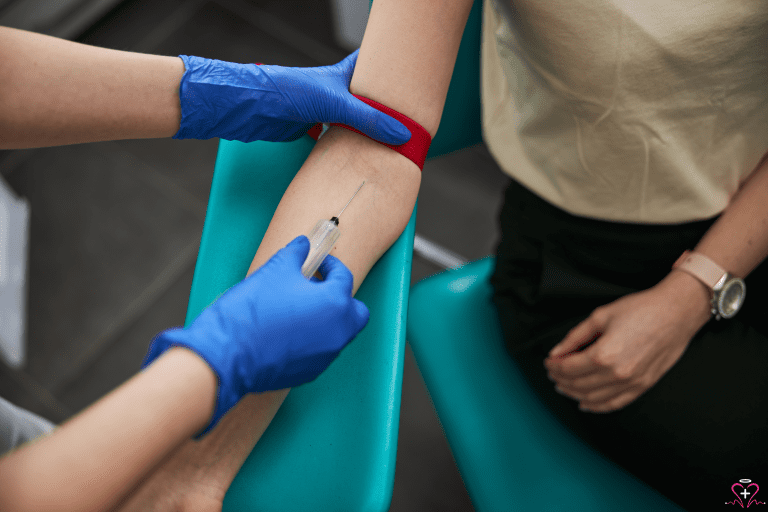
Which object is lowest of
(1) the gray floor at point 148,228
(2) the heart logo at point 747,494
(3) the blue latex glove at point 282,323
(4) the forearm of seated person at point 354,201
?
(1) the gray floor at point 148,228

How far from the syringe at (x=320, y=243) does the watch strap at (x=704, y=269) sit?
53 centimetres

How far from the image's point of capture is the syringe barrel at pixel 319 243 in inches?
27.9

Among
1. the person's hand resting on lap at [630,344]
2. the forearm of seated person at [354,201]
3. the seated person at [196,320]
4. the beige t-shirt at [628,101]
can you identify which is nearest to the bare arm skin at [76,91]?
the seated person at [196,320]

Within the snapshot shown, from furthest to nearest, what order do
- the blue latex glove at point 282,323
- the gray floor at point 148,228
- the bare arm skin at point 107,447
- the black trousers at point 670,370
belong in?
the gray floor at point 148,228
the black trousers at point 670,370
the blue latex glove at point 282,323
the bare arm skin at point 107,447

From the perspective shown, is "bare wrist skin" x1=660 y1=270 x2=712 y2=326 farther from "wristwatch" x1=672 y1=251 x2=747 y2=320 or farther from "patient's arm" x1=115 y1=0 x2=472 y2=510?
"patient's arm" x1=115 y1=0 x2=472 y2=510

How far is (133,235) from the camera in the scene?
166cm

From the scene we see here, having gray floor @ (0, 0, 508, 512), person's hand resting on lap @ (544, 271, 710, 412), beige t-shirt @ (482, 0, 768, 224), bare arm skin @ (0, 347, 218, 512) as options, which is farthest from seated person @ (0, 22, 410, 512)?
gray floor @ (0, 0, 508, 512)

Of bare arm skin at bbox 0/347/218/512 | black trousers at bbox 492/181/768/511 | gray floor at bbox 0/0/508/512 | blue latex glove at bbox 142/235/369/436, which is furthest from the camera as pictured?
gray floor at bbox 0/0/508/512

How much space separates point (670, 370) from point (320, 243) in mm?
557

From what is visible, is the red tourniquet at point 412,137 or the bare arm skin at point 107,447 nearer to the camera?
the bare arm skin at point 107,447

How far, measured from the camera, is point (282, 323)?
65cm

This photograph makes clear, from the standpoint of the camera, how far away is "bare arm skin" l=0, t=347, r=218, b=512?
1.60ft

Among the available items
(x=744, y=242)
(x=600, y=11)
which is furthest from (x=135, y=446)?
(x=744, y=242)

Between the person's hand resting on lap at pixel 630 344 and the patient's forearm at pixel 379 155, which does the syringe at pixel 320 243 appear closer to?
the patient's forearm at pixel 379 155
